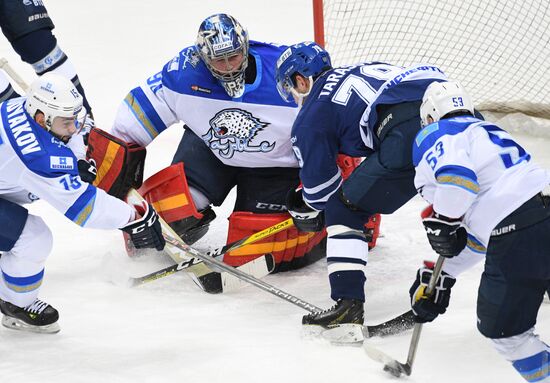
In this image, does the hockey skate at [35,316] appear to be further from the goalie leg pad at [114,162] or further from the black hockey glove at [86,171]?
the goalie leg pad at [114,162]

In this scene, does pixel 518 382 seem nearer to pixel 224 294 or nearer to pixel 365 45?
pixel 224 294

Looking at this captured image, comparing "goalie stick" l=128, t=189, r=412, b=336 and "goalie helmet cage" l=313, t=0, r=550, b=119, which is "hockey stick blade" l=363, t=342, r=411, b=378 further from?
"goalie helmet cage" l=313, t=0, r=550, b=119

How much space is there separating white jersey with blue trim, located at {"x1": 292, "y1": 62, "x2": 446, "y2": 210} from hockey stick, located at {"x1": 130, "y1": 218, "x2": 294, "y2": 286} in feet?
1.46

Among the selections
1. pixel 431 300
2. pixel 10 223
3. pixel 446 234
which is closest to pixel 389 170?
pixel 431 300

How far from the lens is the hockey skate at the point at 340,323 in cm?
290

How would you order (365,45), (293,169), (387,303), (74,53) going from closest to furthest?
1. (387,303)
2. (293,169)
3. (365,45)
4. (74,53)

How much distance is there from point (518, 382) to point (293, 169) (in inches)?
56.3

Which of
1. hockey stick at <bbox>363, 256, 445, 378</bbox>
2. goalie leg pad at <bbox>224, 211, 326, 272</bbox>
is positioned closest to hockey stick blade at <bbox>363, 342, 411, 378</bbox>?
hockey stick at <bbox>363, 256, 445, 378</bbox>

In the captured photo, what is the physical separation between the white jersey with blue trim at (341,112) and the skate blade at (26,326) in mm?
914

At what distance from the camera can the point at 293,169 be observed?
375 centimetres

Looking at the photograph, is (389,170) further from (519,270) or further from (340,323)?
(519,270)

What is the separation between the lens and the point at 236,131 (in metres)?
3.60

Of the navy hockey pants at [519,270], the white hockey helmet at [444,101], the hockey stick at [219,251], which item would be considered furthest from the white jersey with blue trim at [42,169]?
the navy hockey pants at [519,270]

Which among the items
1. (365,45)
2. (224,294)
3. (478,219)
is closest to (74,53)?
(365,45)
